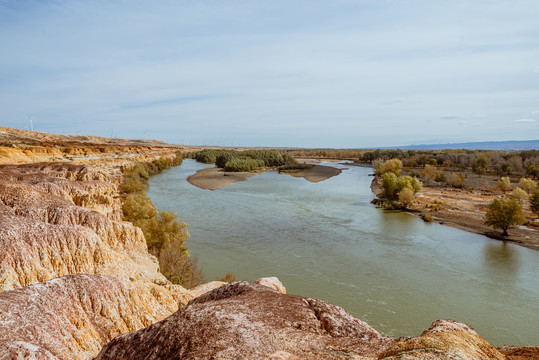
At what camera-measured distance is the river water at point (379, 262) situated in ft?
68.8

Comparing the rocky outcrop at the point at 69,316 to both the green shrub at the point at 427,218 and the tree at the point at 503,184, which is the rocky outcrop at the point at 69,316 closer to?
the green shrub at the point at 427,218

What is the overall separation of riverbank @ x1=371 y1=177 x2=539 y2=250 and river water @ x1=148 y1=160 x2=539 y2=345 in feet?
7.17

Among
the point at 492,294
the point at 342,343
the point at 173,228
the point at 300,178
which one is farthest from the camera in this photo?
the point at 300,178

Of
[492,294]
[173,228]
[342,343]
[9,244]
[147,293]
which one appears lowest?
[492,294]

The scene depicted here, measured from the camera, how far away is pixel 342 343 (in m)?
6.11

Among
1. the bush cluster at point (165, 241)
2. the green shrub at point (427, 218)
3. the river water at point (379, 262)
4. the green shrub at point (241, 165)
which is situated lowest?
the river water at point (379, 262)

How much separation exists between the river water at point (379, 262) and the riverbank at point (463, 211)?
2186 mm

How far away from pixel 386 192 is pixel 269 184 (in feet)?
96.1

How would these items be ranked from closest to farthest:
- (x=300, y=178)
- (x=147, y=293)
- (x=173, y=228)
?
(x=147, y=293), (x=173, y=228), (x=300, y=178)

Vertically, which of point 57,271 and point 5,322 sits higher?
point 5,322

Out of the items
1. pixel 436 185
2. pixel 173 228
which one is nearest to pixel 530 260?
pixel 173 228

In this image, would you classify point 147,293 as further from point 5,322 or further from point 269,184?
point 269,184

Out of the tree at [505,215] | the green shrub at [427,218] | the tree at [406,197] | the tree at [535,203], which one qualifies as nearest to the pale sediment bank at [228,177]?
the tree at [406,197]

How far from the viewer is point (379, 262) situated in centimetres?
2884
